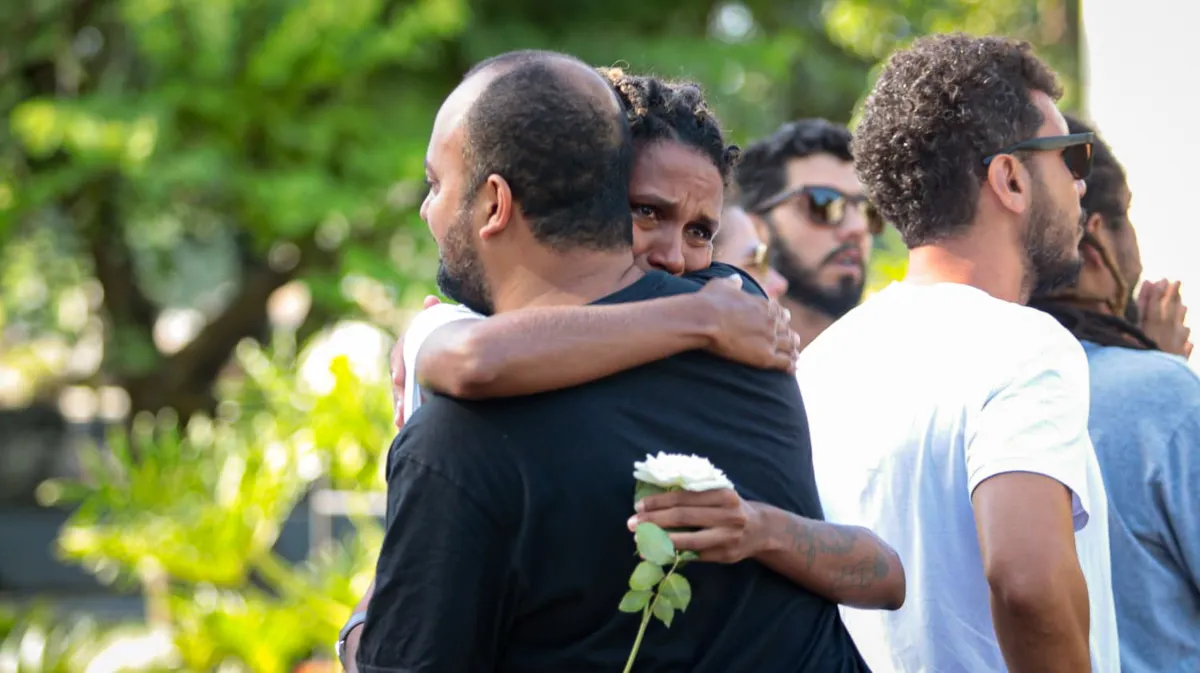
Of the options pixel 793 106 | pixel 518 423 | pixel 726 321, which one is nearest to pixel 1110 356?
pixel 726 321

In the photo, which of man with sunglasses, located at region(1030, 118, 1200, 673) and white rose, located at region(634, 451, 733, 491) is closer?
white rose, located at region(634, 451, 733, 491)

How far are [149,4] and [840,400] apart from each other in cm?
769

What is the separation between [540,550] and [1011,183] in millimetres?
1300

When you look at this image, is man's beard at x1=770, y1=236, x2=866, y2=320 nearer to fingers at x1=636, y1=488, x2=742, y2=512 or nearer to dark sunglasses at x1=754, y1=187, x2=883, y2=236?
dark sunglasses at x1=754, y1=187, x2=883, y2=236

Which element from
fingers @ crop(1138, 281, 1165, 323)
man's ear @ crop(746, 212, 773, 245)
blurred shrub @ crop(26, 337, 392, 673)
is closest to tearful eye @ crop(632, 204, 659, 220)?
fingers @ crop(1138, 281, 1165, 323)

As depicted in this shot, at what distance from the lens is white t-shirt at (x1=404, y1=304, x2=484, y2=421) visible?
214 centimetres

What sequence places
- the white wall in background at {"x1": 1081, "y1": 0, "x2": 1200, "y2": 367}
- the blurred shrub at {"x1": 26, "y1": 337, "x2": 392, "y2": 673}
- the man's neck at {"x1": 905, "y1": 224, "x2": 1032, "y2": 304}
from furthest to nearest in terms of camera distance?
the blurred shrub at {"x1": 26, "y1": 337, "x2": 392, "y2": 673} < the white wall in background at {"x1": 1081, "y1": 0, "x2": 1200, "y2": 367} < the man's neck at {"x1": 905, "y1": 224, "x2": 1032, "y2": 304}

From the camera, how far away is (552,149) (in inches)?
76.4

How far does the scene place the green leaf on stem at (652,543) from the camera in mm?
1788

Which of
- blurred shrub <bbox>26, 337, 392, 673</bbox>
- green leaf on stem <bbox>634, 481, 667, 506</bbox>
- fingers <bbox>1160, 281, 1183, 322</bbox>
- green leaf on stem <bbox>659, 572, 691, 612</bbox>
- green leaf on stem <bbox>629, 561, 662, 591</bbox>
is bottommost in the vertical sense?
blurred shrub <bbox>26, 337, 392, 673</bbox>

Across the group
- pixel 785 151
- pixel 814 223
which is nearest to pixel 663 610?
pixel 814 223

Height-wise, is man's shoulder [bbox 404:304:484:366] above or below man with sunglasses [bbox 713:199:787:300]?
above

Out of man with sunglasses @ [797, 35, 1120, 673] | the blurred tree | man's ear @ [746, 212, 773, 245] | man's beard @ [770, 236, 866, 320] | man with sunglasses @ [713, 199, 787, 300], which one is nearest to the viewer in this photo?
man with sunglasses @ [797, 35, 1120, 673]

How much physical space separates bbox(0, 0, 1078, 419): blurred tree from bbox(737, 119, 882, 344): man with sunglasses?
4.28 meters
